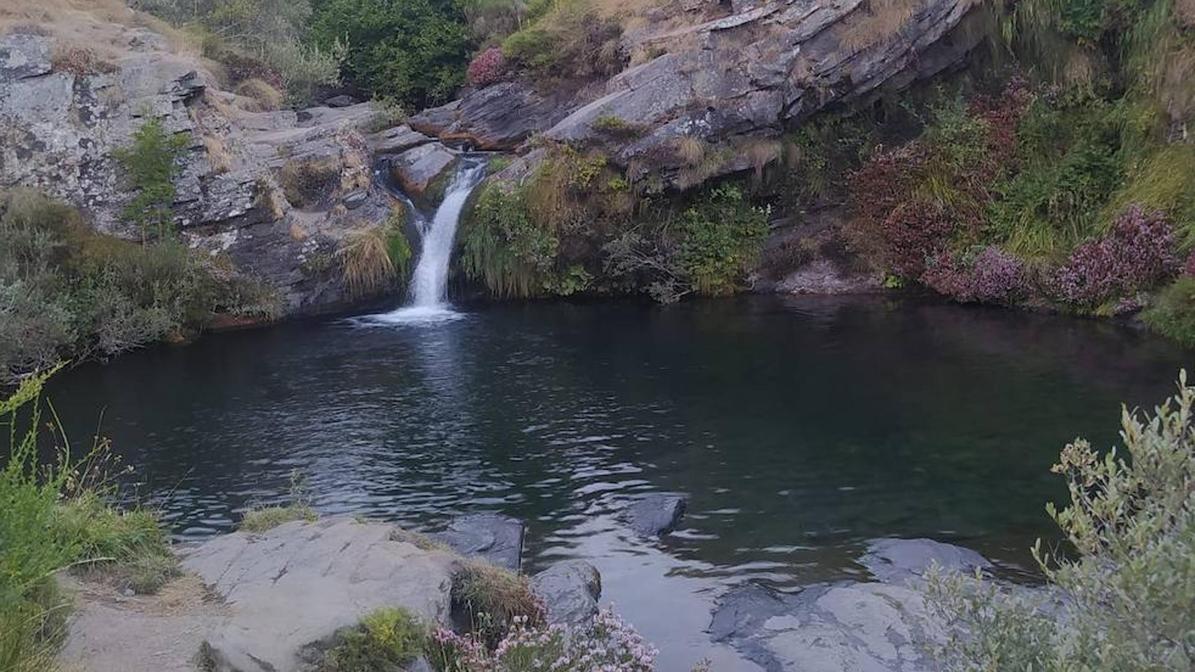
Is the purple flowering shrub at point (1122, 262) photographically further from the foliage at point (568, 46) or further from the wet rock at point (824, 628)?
the foliage at point (568, 46)

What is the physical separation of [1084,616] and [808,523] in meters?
6.04

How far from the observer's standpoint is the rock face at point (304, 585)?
19.4 feet

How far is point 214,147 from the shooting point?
2088 cm

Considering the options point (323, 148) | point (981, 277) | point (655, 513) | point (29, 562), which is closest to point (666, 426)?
point (655, 513)

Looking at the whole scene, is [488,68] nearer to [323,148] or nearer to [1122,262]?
[323,148]

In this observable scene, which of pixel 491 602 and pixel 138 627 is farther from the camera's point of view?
pixel 491 602

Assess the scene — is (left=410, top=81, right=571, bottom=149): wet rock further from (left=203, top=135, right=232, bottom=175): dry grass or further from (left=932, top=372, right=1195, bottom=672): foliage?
(left=932, top=372, right=1195, bottom=672): foliage

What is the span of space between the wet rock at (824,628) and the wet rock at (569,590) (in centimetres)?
100

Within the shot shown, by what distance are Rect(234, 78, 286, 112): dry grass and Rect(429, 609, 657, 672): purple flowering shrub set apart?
22581 millimetres

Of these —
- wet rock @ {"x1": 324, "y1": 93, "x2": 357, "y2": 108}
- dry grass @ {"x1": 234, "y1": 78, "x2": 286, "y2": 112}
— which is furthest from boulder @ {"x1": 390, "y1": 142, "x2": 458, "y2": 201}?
wet rock @ {"x1": 324, "y1": 93, "x2": 357, "y2": 108}

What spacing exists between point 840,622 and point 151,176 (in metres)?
16.7

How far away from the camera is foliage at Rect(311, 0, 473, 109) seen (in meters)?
29.5

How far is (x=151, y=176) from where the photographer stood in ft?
64.2

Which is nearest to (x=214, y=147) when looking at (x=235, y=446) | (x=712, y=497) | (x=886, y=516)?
(x=235, y=446)
